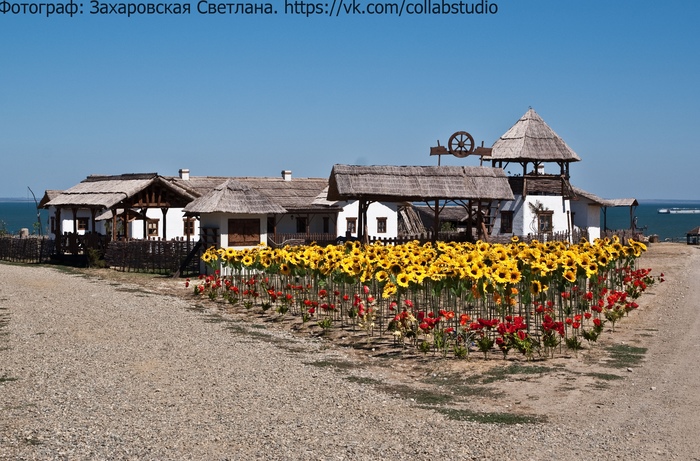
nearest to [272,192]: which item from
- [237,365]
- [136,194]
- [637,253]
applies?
[136,194]

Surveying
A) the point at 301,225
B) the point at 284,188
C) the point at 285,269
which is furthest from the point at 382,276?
the point at 301,225

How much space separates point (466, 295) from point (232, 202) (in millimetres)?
15028

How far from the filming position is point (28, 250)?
3994 cm

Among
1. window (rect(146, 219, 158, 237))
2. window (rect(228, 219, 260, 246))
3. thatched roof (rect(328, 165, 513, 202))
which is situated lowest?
window (rect(228, 219, 260, 246))

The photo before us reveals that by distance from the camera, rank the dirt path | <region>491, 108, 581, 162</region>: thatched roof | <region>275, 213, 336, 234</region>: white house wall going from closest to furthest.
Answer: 1. the dirt path
2. <region>491, 108, 581, 162</region>: thatched roof
3. <region>275, 213, 336, 234</region>: white house wall

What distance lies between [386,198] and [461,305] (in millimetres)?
15620

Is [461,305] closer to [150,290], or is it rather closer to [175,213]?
[150,290]

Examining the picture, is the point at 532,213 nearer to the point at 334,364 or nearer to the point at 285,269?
the point at 285,269

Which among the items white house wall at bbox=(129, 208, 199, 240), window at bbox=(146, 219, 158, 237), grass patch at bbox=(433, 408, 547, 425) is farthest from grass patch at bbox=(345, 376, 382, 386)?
window at bbox=(146, 219, 158, 237)

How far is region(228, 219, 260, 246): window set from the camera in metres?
31.3

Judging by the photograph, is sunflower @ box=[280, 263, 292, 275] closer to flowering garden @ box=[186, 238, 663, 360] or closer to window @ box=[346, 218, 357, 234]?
flowering garden @ box=[186, 238, 663, 360]

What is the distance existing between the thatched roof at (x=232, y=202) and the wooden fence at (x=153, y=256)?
5.03 feet

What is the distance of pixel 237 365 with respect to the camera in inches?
548

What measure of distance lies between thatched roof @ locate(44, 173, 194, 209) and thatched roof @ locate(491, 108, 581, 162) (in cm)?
1713
